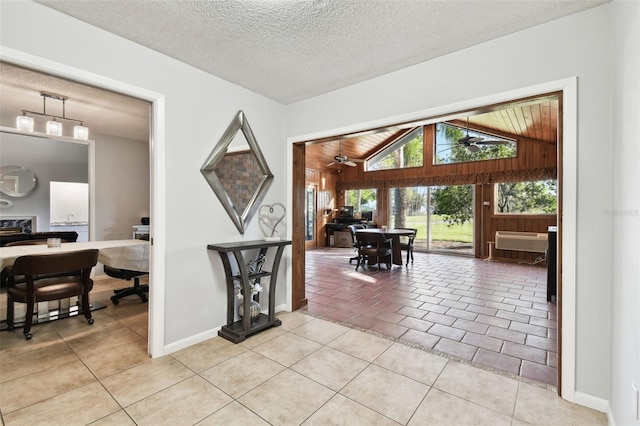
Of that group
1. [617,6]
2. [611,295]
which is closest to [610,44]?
[617,6]

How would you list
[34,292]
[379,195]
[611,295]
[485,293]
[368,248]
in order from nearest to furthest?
[611,295], [34,292], [485,293], [368,248], [379,195]

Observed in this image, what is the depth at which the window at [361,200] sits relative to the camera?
32.4 feet

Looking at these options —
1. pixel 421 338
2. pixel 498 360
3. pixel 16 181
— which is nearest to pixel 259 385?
pixel 421 338

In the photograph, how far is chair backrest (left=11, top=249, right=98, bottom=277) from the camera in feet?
8.28

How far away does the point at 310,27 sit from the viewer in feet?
6.92

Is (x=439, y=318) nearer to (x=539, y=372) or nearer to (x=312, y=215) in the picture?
(x=539, y=372)

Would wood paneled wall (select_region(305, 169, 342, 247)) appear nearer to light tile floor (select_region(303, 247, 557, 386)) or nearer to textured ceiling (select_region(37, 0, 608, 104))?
light tile floor (select_region(303, 247, 557, 386))

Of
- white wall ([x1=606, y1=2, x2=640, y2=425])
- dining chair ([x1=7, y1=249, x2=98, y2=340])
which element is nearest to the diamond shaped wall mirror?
dining chair ([x1=7, y1=249, x2=98, y2=340])

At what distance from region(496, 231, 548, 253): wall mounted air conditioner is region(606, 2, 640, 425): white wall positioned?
19.2 ft

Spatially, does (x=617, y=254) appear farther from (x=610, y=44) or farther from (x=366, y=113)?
(x=366, y=113)

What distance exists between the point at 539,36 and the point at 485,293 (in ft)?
11.4

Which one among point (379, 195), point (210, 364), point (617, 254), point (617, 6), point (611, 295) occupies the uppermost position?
point (617, 6)

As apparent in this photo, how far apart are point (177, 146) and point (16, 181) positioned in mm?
4756

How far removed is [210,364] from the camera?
2287 millimetres
